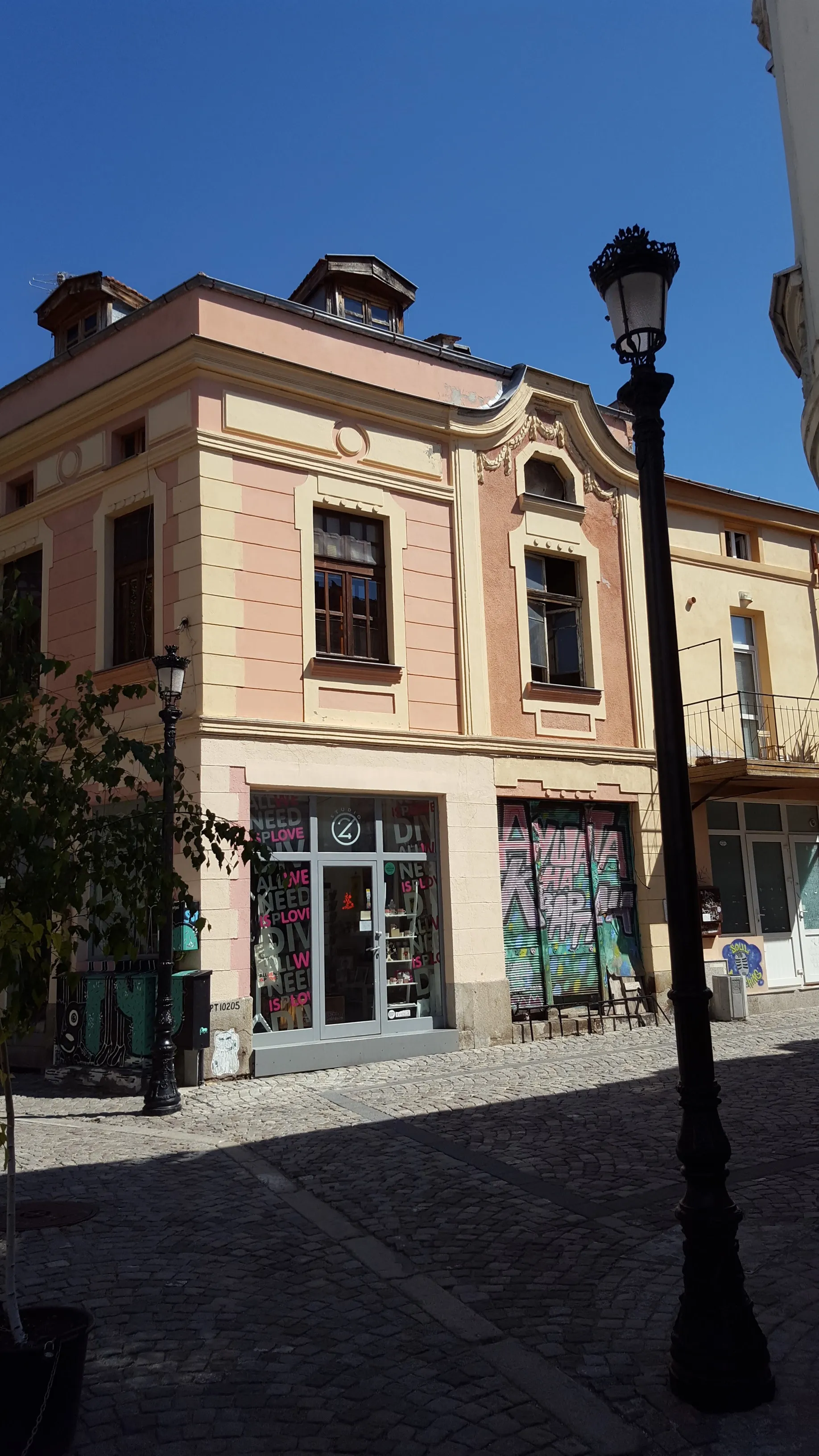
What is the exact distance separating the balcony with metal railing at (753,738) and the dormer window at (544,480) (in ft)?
13.3

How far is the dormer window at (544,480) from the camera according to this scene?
645 inches

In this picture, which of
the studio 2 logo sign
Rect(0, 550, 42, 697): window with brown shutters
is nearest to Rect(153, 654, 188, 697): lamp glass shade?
the studio 2 logo sign

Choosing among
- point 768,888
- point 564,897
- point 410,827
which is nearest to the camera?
point 410,827

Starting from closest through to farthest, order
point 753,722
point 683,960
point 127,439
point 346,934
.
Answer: point 683,960 < point 346,934 < point 127,439 < point 753,722

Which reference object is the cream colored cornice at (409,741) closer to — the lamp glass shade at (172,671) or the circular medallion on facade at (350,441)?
the lamp glass shade at (172,671)

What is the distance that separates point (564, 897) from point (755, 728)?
18.9 ft

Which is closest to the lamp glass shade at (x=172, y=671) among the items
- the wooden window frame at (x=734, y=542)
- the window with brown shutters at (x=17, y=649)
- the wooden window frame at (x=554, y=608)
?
the window with brown shutters at (x=17, y=649)

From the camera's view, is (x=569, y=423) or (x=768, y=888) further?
(x=768, y=888)

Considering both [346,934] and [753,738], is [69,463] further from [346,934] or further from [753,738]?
[753,738]

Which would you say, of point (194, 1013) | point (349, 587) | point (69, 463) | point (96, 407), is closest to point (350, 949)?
point (194, 1013)

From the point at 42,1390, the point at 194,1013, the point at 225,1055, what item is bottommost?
the point at 42,1390

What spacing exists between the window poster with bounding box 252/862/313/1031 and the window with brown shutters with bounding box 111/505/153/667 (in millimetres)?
3352

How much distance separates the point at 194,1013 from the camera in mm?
11203

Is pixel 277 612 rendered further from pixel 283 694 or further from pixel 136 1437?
pixel 136 1437
